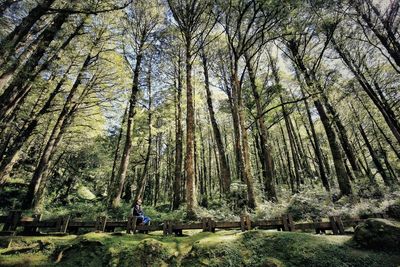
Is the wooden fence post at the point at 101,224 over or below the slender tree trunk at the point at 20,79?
below

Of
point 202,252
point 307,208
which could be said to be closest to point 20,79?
point 202,252

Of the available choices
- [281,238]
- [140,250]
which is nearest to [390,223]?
[281,238]

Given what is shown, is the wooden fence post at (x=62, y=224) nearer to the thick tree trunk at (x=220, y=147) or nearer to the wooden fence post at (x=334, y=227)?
the thick tree trunk at (x=220, y=147)

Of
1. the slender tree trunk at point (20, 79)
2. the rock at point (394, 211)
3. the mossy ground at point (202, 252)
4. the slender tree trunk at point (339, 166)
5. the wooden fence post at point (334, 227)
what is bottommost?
the mossy ground at point (202, 252)

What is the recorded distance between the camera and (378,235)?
5.43 m

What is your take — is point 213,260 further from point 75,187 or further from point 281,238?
point 75,187

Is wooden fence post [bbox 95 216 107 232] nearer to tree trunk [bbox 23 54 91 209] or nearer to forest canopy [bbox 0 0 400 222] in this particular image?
forest canopy [bbox 0 0 400 222]

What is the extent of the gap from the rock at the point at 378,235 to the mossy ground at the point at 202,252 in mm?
175

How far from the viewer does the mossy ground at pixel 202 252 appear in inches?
205

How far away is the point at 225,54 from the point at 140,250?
50.5 feet

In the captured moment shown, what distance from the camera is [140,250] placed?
6059 mm

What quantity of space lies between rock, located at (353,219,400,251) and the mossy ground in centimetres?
18

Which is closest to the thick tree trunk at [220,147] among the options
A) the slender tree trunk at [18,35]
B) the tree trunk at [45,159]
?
the tree trunk at [45,159]

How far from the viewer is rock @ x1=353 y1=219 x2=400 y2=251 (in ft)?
17.4
